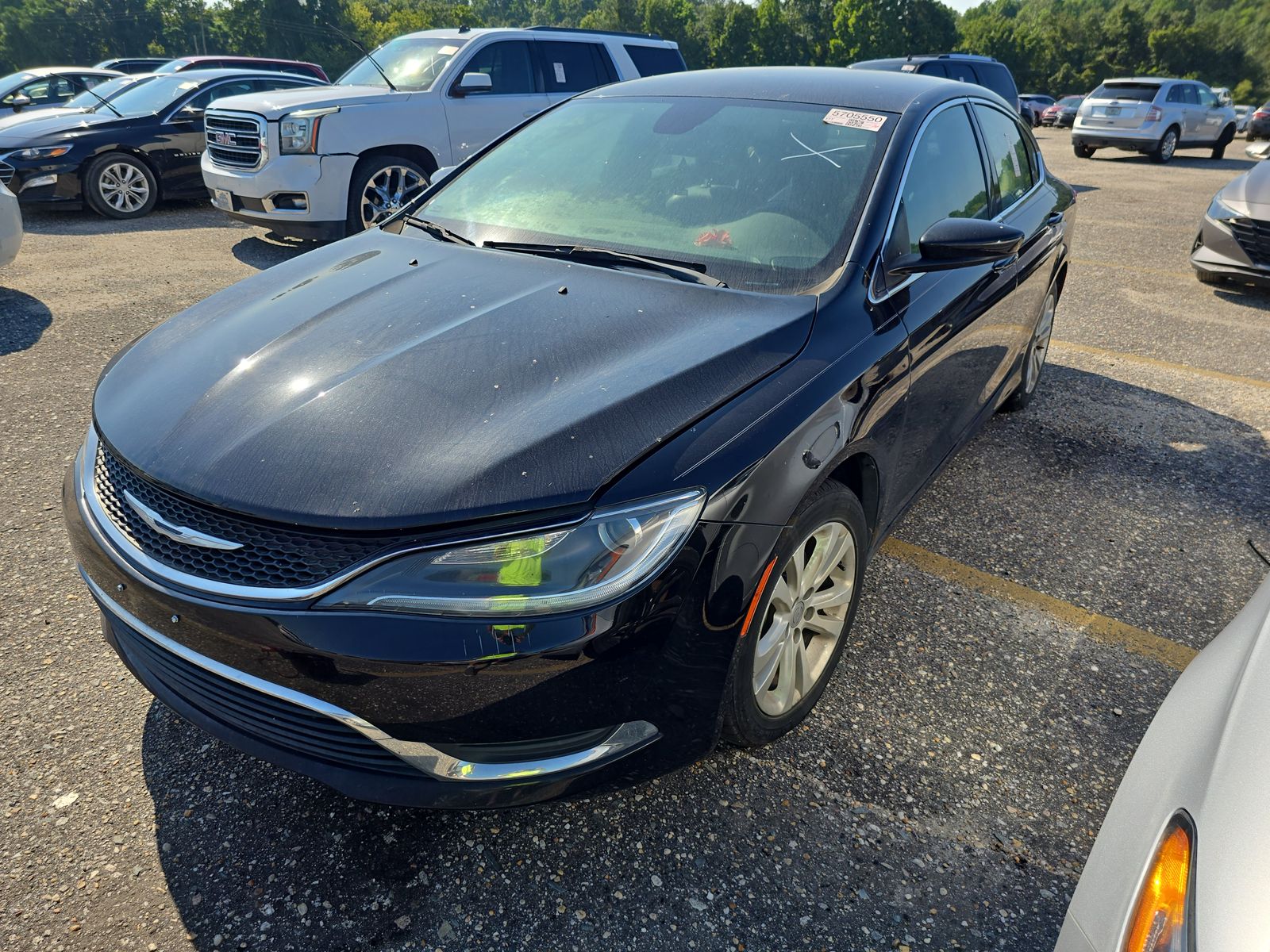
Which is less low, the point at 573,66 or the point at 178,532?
the point at 573,66

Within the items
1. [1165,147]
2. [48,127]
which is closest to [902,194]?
[48,127]

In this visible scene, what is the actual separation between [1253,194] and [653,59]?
17.7 feet

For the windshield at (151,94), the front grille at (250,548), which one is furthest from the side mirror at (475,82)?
the front grille at (250,548)

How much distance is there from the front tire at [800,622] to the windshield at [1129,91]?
20694 millimetres

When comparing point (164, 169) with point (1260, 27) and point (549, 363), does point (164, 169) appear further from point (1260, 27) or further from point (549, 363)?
point (1260, 27)

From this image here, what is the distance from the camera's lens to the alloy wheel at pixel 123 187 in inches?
351

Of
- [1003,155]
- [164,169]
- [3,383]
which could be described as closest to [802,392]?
[1003,155]

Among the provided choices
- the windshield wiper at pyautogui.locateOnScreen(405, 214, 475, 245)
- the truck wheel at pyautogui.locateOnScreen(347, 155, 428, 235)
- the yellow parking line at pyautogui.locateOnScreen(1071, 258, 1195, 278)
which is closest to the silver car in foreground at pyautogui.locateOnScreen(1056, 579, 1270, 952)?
the windshield wiper at pyautogui.locateOnScreen(405, 214, 475, 245)

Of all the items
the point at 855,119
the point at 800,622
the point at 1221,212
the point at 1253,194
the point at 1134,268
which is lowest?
the point at 1134,268

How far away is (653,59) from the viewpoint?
856 centimetres

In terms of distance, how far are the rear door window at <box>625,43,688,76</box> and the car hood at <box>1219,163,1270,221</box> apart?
193 inches

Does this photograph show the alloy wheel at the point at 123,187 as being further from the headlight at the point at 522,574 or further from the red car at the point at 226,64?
the headlight at the point at 522,574

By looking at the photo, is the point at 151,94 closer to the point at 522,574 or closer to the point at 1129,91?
the point at 522,574

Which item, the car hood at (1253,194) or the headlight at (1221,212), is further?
the headlight at (1221,212)
